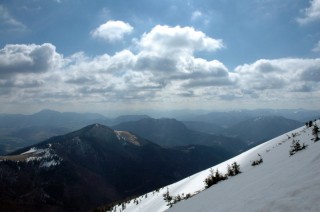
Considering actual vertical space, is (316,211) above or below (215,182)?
above

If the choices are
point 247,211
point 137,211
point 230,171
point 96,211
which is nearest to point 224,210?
point 247,211

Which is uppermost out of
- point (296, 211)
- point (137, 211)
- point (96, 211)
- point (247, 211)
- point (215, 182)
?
point (296, 211)

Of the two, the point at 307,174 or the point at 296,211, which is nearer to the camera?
the point at 296,211

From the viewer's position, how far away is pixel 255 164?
15.9 m

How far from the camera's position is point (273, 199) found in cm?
596

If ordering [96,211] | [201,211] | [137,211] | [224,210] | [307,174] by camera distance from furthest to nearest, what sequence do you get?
[96,211] < [137,211] < [201,211] < [224,210] < [307,174]

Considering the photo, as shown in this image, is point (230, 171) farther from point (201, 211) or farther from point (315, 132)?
point (201, 211)

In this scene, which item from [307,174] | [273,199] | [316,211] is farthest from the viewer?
[307,174]

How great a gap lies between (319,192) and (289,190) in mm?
845

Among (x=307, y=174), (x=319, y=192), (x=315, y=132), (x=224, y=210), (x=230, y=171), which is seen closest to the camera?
(x=319, y=192)

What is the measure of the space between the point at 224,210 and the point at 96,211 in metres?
42.8

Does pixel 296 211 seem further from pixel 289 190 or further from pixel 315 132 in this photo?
pixel 315 132

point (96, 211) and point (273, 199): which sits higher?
point (273, 199)

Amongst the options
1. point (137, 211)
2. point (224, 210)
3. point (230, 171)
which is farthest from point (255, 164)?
point (137, 211)
